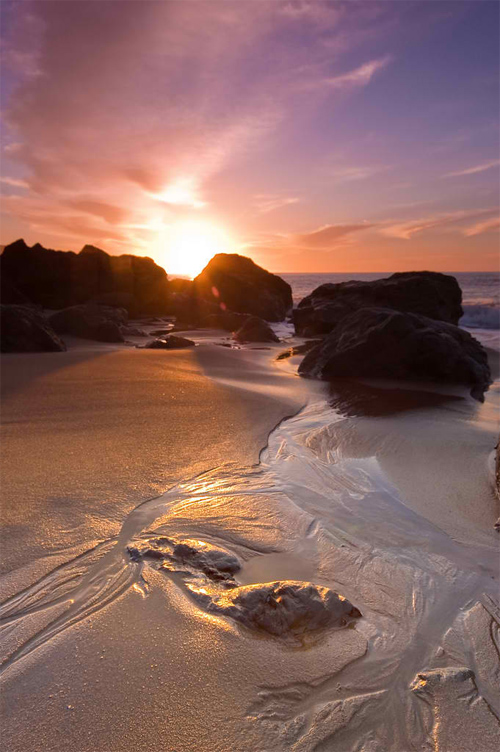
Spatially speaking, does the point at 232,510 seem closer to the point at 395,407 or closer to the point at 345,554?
the point at 345,554

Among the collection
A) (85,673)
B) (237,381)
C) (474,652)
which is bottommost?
(474,652)

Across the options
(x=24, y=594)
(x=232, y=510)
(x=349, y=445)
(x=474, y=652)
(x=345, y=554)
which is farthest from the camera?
(x=349, y=445)

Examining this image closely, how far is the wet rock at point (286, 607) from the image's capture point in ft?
5.54

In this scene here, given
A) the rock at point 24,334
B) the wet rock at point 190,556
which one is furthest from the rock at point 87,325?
the wet rock at point 190,556

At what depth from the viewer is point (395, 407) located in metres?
5.28

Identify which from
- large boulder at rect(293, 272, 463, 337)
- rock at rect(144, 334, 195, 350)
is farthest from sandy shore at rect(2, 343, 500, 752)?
large boulder at rect(293, 272, 463, 337)

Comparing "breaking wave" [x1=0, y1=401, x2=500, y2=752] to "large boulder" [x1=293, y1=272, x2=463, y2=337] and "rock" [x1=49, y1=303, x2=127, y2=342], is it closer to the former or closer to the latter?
"rock" [x1=49, y1=303, x2=127, y2=342]

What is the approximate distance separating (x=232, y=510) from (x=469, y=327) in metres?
18.6

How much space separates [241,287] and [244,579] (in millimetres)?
20799

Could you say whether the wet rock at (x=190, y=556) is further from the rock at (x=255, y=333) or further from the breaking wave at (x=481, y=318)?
the breaking wave at (x=481, y=318)

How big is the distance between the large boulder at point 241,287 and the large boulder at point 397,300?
553 centimetres

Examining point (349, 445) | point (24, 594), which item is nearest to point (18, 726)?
point (24, 594)

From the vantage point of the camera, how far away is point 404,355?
22.6 feet

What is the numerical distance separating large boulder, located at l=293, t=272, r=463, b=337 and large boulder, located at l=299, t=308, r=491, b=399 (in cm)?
721
